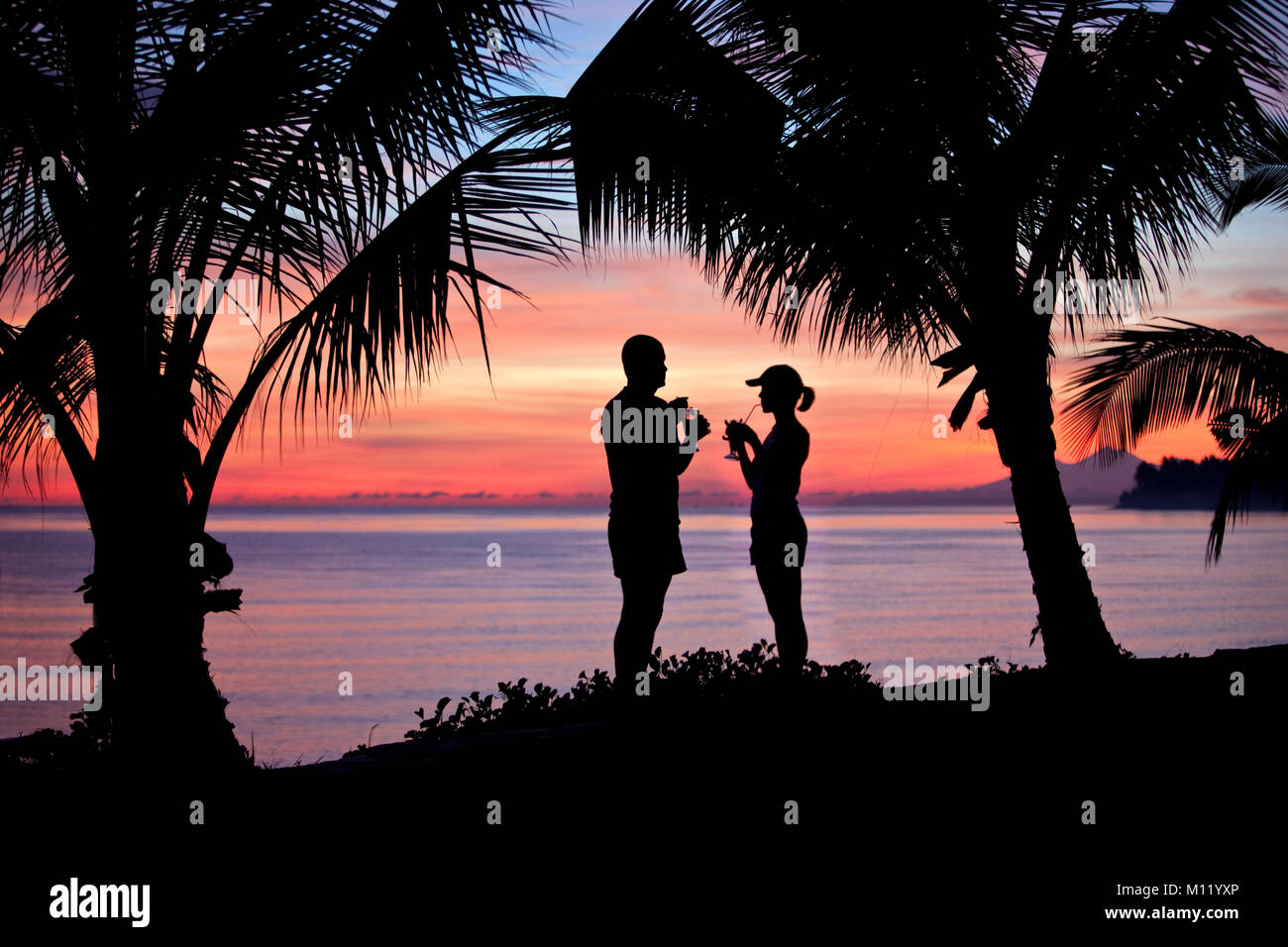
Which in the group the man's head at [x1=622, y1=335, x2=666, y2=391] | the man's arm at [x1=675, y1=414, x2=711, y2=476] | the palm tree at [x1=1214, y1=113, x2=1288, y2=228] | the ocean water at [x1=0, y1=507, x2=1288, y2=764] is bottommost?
the ocean water at [x1=0, y1=507, x2=1288, y2=764]

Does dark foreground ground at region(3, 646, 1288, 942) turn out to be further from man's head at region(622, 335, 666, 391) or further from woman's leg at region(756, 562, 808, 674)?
man's head at region(622, 335, 666, 391)

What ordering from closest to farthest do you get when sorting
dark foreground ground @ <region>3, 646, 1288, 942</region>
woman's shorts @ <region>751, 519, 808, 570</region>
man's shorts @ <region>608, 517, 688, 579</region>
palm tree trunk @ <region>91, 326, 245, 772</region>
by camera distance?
1. dark foreground ground @ <region>3, 646, 1288, 942</region>
2. palm tree trunk @ <region>91, 326, 245, 772</region>
3. man's shorts @ <region>608, 517, 688, 579</region>
4. woman's shorts @ <region>751, 519, 808, 570</region>

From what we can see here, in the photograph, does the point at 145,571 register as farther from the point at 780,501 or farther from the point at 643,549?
the point at 780,501

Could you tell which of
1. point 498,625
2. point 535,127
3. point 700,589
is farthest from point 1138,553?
point 535,127

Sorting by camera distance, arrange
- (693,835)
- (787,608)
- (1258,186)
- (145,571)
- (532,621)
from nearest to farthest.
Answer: (145,571)
(693,835)
(787,608)
(1258,186)
(532,621)

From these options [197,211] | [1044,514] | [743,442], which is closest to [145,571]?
[197,211]

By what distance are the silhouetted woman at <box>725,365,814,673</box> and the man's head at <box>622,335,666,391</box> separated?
1.36m

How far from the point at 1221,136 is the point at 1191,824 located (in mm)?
3468

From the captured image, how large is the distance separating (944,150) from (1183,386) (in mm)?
4192

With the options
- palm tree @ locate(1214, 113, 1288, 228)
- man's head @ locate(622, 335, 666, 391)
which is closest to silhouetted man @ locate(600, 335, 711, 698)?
man's head @ locate(622, 335, 666, 391)

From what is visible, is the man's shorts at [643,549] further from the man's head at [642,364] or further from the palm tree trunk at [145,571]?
the palm tree trunk at [145,571]

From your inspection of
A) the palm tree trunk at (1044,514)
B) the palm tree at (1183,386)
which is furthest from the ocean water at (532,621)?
the palm tree at (1183,386)

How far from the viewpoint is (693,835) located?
12.7 feet

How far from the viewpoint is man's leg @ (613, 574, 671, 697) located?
188 inches
